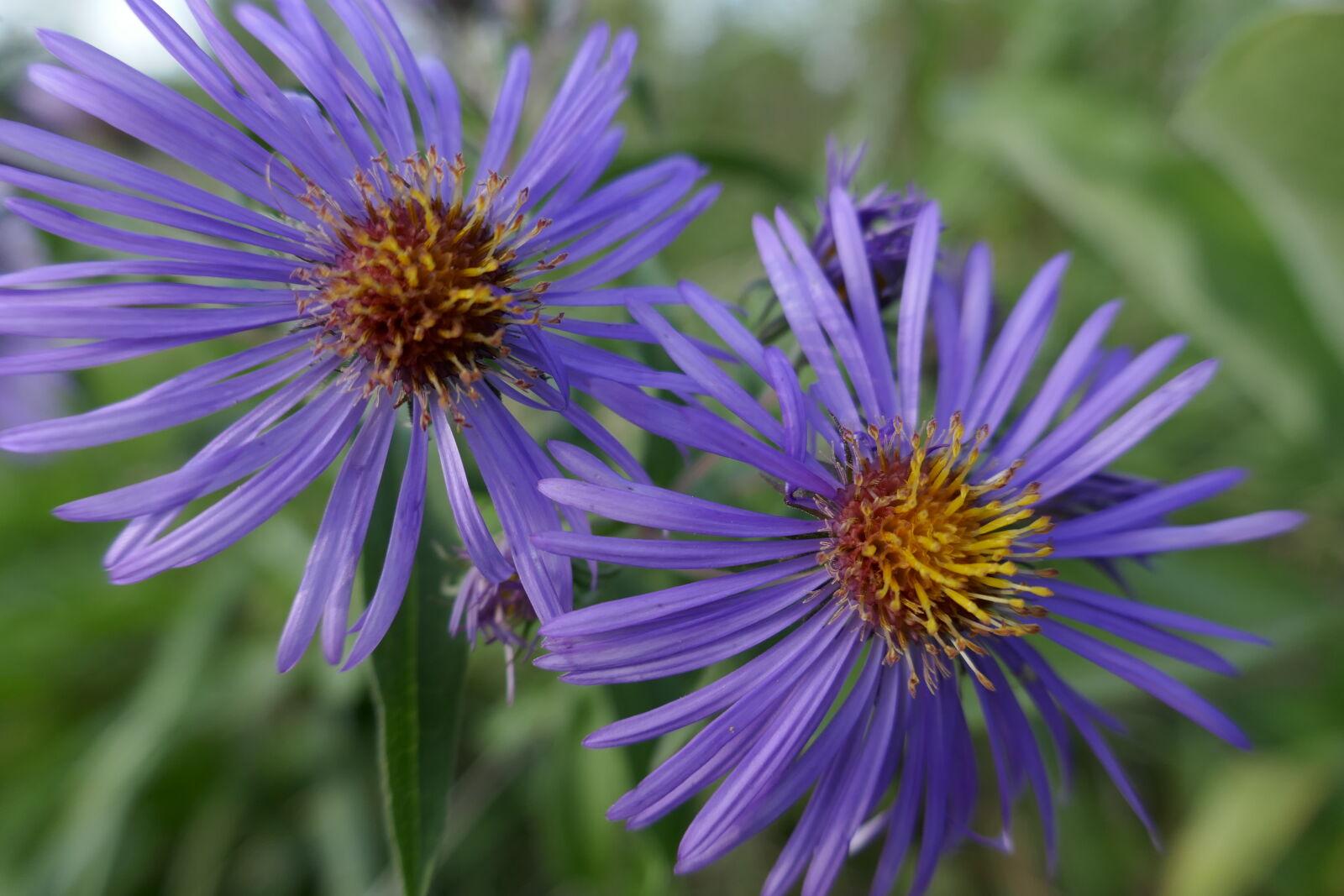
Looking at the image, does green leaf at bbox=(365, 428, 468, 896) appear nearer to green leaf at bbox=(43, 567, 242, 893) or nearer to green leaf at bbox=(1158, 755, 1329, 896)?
green leaf at bbox=(43, 567, 242, 893)

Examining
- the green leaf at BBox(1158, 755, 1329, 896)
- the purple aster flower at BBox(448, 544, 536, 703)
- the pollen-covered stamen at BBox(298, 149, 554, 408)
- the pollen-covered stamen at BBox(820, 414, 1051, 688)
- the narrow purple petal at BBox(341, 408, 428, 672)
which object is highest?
the pollen-covered stamen at BBox(298, 149, 554, 408)

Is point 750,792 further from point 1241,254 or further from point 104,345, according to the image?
point 1241,254

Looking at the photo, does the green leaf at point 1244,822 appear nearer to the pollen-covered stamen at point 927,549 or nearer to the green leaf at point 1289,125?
the green leaf at point 1289,125

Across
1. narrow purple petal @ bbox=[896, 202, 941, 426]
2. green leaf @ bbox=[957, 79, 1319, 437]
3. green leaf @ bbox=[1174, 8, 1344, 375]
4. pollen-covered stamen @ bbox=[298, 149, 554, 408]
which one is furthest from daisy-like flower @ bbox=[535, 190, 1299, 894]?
green leaf @ bbox=[957, 79, 1319, 437]

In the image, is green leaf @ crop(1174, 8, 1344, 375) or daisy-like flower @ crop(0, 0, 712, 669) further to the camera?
green leaf @ crop(1174, 8, 1344, 375)

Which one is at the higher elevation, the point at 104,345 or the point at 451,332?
the point at 104,345

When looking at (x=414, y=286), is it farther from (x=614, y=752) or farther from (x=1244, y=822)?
(x=1244, y=822)

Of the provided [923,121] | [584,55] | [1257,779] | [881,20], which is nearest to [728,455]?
[584,55]
